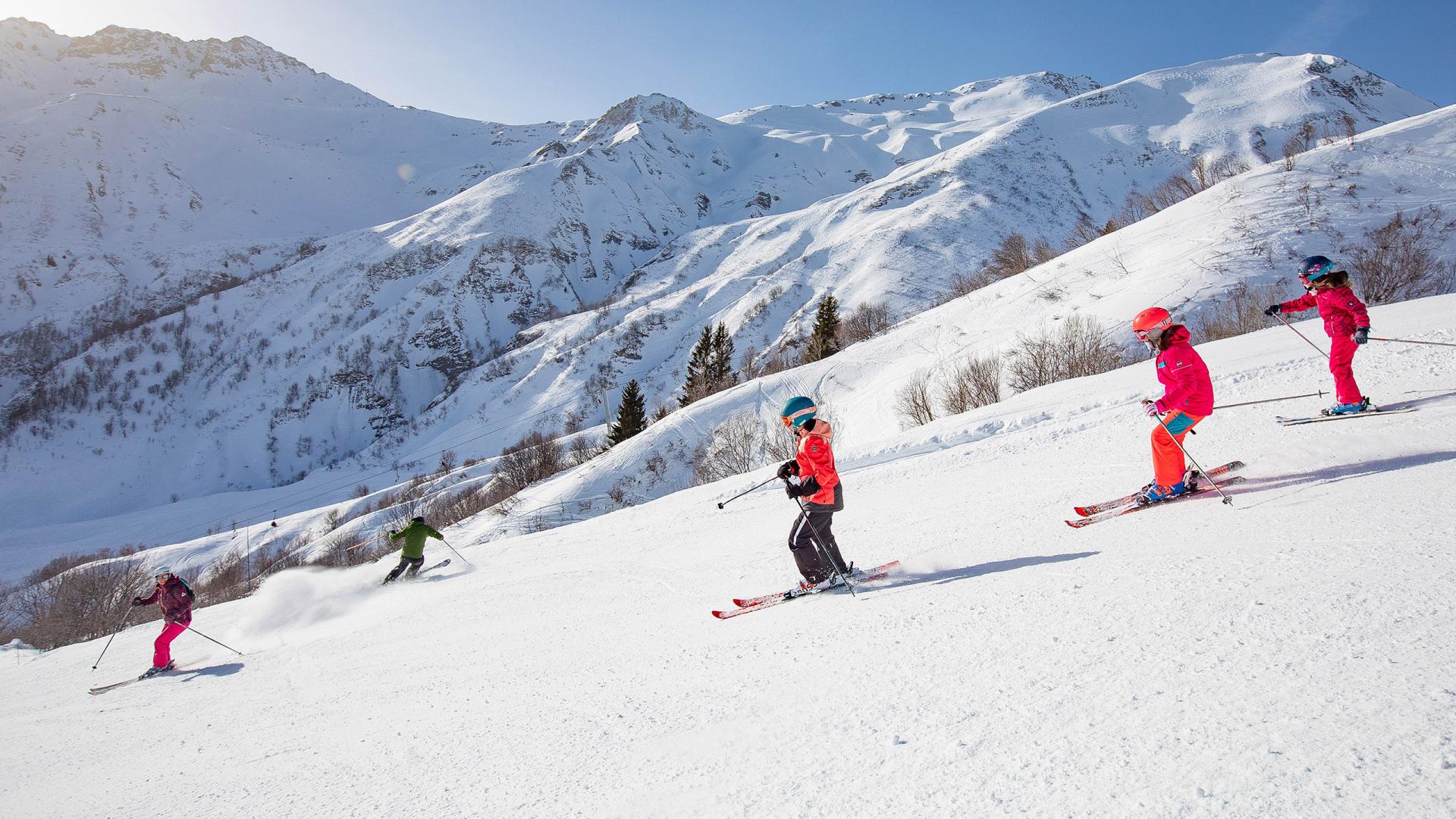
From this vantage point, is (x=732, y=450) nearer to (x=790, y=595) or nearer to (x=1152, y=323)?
(x=790, y=595)

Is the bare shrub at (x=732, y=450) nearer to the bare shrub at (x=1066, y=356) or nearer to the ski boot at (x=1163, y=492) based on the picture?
the bare shrub at (x=1066, y=356)

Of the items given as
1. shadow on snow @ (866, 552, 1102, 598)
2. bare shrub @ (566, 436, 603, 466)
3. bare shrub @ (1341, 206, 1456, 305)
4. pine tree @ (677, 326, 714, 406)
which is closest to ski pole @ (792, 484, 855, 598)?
shadow on snow @ (866, 552, 1102, 598)

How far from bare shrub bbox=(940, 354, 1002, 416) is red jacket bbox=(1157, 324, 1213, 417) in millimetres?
14866

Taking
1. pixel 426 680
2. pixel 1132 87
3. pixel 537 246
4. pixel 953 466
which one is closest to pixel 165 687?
pixel 426 680

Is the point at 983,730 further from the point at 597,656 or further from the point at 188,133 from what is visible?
the point at 188,133

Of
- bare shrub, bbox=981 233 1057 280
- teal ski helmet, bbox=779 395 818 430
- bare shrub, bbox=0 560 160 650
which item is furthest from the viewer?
bare shrub, bbox=981 233 1057 280

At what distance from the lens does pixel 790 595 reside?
221 inches

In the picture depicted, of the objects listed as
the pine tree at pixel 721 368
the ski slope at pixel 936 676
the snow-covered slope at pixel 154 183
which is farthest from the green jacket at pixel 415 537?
the snow-covered slope at pixel 154 183

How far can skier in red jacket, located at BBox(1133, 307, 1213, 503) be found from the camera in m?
5.72

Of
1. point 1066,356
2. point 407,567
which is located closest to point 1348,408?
point 1066,356

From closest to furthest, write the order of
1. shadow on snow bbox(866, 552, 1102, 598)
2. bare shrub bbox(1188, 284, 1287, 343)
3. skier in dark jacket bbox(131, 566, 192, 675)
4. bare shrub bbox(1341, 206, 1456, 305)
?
1. shadow on snow bbox(866, 552, 1102, 598)
2. skier in dark jacket bbox(131, 566, 192, 675)
3. bare shrub bbox(1188, 284, 1287, 343)
4. bare shrub bbox(1341, 206, 1456, 305)

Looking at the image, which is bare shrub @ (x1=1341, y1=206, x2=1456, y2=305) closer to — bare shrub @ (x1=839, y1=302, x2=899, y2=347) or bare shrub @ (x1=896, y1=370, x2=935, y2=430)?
bare shrub @ (x1=896, y1=370, x2=935, y2=430)

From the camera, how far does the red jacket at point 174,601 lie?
32.4 ft

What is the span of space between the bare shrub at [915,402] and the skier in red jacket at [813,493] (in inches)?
672
